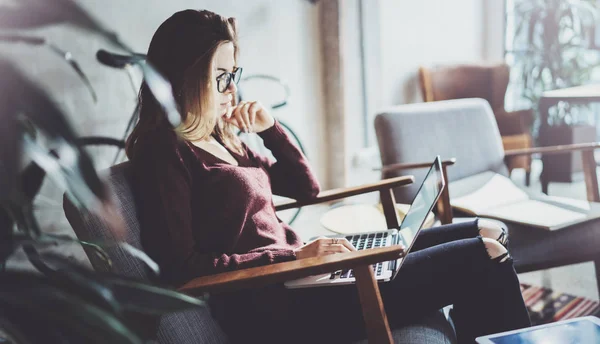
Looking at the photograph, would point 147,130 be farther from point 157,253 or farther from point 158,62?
point 157,253

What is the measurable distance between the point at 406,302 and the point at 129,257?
595 millimetres

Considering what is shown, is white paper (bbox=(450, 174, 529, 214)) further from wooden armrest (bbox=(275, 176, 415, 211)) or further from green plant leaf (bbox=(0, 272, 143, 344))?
green plant leaf (bbox=(0, 272, 143, 344))

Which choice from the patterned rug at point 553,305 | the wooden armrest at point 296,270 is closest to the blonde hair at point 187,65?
the wooden armrest at point 296,270

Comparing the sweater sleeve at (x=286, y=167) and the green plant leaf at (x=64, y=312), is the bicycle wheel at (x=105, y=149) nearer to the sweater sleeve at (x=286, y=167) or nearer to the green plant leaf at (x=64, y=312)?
the sweater sleeve at (x=286, y=167)

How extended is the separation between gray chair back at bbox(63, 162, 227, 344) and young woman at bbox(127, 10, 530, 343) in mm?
25

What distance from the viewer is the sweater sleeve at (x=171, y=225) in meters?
1.17

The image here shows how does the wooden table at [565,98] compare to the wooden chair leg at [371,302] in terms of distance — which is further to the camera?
the wooden table at [565,98]

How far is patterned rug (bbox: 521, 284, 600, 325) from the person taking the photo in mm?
2061

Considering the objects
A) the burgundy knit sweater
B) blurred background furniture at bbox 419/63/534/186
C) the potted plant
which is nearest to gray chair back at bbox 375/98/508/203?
the burgundy knit sweater

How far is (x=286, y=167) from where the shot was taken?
5.46 ft

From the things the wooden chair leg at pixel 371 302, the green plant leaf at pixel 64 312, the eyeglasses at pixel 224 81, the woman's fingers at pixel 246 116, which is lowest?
the wooden chair leg at pixel 371 302

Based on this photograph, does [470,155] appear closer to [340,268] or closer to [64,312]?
Result: [340,268]

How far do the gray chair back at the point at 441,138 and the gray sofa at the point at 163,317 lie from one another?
3.26 feet

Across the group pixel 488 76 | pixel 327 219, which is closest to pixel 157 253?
pixel 327 219
